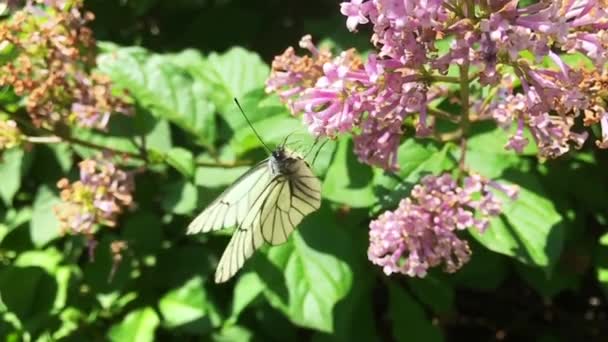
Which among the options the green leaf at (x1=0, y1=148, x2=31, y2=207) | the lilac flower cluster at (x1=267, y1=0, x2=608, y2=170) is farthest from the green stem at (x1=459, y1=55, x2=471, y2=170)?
the green leaf at (x1=0, y1=148, x2=31, y2=207)

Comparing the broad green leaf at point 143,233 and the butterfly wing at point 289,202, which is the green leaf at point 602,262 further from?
the broad green leaf at point 143,233

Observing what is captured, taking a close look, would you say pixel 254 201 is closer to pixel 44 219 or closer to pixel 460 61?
pixel 460 61

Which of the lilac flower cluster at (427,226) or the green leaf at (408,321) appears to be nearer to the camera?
the lilac flower cluster at (427,226)

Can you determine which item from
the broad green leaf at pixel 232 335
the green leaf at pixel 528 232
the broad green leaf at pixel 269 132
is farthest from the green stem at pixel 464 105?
the broad green leaf at pixel 232 335

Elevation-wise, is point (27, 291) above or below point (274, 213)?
below

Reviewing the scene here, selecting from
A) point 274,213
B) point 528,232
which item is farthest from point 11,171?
point 528,232

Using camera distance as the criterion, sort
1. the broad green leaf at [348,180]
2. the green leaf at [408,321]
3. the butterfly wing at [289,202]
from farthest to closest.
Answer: the green leaf at [408,321] → the broad green leaf at [348,180] → the butterfly wing at [289,202]
